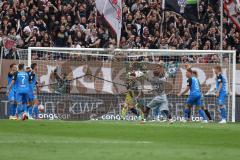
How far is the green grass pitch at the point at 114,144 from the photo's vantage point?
12495 mm

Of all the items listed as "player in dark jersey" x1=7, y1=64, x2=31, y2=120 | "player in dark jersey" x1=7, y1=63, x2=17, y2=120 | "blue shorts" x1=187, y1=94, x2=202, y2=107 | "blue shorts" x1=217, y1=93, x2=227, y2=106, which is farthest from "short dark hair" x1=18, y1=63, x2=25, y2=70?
"blue shorts" x1=217, y1=93, x2=227, y2=106

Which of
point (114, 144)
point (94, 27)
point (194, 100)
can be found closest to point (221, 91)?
point (194, 100)

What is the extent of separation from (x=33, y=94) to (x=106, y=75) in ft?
9.98

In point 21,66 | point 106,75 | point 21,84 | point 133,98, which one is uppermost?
point 21,66

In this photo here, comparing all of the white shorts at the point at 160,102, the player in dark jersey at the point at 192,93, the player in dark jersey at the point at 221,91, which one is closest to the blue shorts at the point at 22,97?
the white shorts at the point at 160,102

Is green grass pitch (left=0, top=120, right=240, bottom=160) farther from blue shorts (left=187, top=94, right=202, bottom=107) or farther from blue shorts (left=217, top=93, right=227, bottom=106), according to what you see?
blue shorts (left=217, top=93, right=227, bottom=106)

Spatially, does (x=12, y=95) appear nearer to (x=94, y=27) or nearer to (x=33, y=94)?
(x=33, y=94)

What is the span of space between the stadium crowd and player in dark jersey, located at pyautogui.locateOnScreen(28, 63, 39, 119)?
1726 millimetres

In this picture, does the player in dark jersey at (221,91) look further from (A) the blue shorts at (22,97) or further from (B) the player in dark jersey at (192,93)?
(A) the blue shorts at (22,97)

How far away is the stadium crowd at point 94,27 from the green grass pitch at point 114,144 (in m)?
11.8

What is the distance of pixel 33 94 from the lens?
30.2 m

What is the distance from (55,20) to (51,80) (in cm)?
374

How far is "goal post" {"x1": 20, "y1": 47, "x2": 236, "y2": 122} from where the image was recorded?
30.3m

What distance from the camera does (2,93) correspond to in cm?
3091
